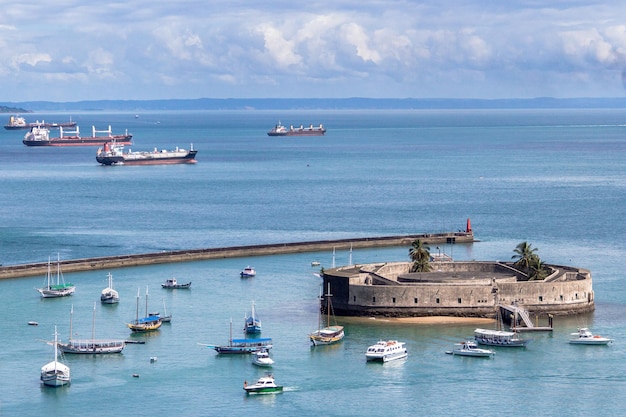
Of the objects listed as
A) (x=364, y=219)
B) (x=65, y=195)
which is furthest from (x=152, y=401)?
(x=65, y=195)

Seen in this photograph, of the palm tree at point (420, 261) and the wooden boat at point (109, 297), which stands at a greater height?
the palm tree at point (420, 261)

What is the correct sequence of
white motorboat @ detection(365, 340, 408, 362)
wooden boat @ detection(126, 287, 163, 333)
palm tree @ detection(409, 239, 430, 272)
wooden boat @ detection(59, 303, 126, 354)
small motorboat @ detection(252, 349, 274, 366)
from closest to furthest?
1. small motorboat @ detection(252, 349, 274, 366)
2. white motorboat @ detection(365, 340, 408, 362)
3. wooden boat @ detection(59, 303, 126, 354)
4. wooden boat @ detection(126, 287, 163, 333)
5. palm tree @ detection(409, 239, 430, 272)

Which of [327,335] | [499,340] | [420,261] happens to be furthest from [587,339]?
[420,261]

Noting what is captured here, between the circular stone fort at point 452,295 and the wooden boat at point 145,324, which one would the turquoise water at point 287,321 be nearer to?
the wooden boat at point 145,324

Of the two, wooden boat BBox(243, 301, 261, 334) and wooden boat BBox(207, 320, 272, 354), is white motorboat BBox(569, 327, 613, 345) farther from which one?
wooden boat BBox(243, 301, 261, 334)

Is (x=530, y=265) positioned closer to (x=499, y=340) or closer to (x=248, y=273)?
(x=499, y=340)

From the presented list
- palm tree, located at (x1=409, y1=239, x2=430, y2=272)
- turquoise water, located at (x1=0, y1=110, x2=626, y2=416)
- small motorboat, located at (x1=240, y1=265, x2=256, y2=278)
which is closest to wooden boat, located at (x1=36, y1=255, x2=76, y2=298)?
turquoise water, located at (x1=0, y1=110, x2=626, y2=416)

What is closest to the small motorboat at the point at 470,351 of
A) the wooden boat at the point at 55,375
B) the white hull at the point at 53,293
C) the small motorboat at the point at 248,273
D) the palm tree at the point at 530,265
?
the palm tree at the point at 530,265
